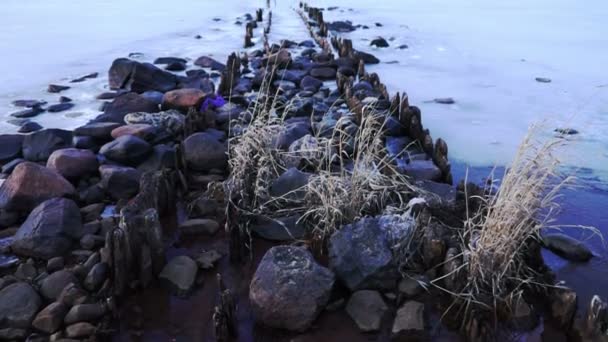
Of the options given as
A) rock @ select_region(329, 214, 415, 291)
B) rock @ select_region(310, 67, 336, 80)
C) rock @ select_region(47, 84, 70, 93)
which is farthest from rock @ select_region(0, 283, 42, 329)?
rock @ select_region(310, 67, 336, 80)

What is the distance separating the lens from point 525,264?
3004mm

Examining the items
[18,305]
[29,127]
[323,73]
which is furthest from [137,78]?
[18,305]

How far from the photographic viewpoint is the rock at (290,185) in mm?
3775

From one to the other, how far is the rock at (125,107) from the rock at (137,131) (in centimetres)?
55

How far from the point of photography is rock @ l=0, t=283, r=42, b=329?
265cm

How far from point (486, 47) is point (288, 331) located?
7957mm

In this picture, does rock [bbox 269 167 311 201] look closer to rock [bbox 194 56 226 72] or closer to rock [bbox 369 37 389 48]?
rock [bbox 194 56 226 72]

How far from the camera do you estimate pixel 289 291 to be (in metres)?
2.75

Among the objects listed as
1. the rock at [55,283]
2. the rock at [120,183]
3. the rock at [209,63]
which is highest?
the rock at [209,63]

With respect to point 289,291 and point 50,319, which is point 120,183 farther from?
point 289,291

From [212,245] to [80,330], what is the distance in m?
1.09

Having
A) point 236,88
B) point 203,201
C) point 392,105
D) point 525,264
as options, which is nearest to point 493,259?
point 525,264

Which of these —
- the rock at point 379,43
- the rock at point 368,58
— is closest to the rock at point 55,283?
the rock at point 368,58

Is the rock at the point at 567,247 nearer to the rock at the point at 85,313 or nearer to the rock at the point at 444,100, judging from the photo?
the rock at the point at 85,313
